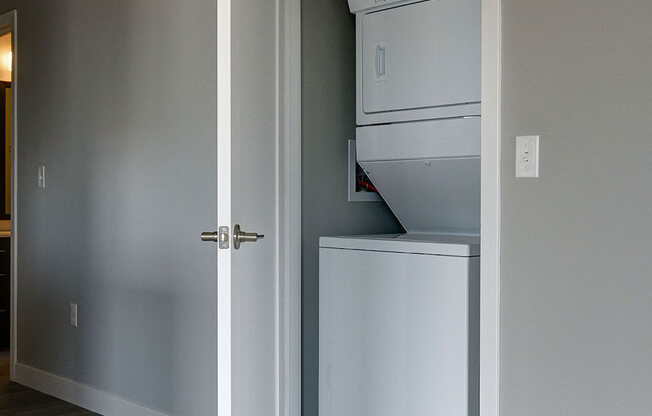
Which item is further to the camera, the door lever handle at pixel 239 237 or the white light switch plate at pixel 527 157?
the door lever handle at pixel 239 237

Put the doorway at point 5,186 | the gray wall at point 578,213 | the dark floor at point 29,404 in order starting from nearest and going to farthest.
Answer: the gray wall at point 578,213
the dark floor at point 29,404
the doorway at point 5,186

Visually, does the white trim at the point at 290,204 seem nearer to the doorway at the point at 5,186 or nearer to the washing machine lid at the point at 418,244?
the washing machine lid at the point at 418,244

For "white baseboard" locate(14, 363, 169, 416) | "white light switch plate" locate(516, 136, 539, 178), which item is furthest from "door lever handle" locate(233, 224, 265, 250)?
"white baseboard" locate(14, 363, 169, 416)

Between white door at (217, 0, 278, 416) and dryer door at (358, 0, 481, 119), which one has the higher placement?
dryer door at (358, 0, 481, 119)

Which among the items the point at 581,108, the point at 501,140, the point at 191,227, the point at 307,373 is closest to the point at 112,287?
the point at 191,227

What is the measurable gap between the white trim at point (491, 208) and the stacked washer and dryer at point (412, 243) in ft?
0.83

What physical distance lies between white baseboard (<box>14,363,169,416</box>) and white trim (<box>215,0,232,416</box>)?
1.22 m

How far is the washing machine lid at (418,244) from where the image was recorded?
86.3 inches

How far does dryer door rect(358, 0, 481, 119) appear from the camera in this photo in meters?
2.34

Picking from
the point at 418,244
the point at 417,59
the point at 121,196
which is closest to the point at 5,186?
the point at 121,196

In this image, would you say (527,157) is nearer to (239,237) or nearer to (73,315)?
(239,237)

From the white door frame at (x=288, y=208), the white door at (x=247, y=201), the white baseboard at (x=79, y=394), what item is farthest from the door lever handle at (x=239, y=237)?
the white baseboard at (x=79, y=394)

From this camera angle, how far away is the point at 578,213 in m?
1.74

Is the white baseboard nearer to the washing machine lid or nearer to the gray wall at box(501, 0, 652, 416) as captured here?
the washing machine lid
